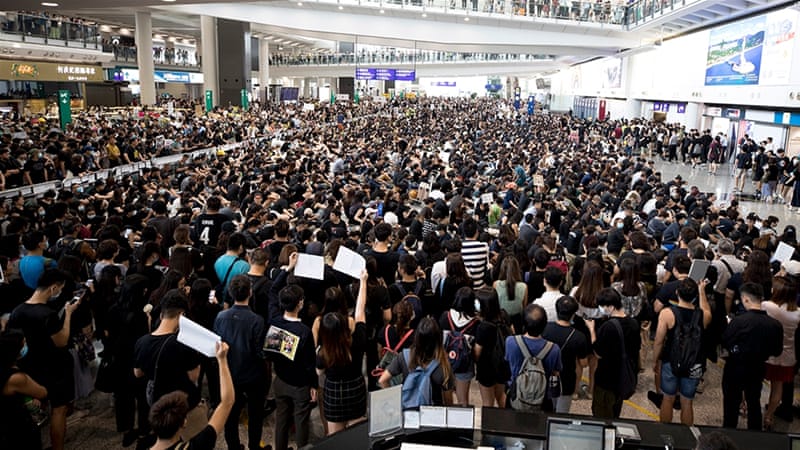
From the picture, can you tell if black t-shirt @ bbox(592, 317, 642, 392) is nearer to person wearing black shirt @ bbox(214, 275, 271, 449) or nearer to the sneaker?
the sneaker

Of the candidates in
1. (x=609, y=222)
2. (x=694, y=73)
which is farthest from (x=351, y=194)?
(x=694, y=73)

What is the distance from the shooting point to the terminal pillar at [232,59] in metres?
34.5

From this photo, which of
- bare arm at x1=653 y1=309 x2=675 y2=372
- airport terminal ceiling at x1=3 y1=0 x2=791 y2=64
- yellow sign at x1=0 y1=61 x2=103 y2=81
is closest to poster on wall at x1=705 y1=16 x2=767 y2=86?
airport terminal ceiling at x1=3 y1=0 x2=791 y2=64

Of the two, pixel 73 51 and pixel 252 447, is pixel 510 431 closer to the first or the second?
pixel 252 447

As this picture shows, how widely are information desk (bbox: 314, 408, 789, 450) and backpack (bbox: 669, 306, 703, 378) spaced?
1.34 meters

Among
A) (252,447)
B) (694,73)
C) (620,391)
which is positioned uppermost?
(694,73)

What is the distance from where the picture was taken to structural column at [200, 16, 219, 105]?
113ft

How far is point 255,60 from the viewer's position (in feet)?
156

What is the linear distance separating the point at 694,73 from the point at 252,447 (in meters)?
28.7

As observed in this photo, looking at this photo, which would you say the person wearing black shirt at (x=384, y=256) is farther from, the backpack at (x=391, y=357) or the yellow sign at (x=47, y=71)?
the yellow sign at (x=47, y=71)

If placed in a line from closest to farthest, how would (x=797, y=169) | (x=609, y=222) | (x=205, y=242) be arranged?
(x=205, y=242) < (x=609, y=222) < (x=797, y=169)

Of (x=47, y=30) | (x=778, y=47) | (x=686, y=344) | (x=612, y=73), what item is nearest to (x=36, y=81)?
(x=47, y=30)

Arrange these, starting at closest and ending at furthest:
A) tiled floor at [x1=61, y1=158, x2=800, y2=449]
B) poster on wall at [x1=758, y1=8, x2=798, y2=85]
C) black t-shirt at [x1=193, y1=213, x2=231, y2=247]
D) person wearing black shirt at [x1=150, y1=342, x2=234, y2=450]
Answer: person wearing black shirt at [x1=150, y1=342, x2=234, y2=450] → tiled floor at [x1=61, y1=158, x2=800, y2=449] → black t-shirt at [x1=193, y1=213, x2=231, y2=247] → poster on wall at [x1=758, y1=8, x2=798, y2=85]

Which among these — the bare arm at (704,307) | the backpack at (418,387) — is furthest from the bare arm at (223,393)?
the bare arm at (704,307)
